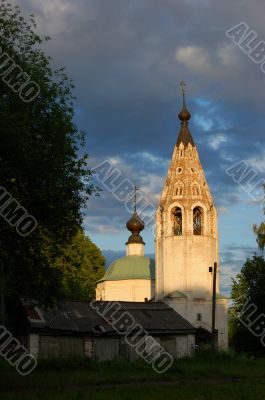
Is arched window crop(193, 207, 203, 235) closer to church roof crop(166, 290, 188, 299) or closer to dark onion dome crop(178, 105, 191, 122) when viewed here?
church roof crop(166, 290, 188, 299)

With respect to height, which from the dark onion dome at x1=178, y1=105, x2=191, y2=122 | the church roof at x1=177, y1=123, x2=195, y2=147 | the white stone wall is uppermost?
the dark onion dome at x1=178, y1=105, x2=191, y2=122

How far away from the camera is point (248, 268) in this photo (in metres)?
37.8

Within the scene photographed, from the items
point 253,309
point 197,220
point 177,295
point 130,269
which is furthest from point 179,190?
point 253,309

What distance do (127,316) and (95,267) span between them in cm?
2177

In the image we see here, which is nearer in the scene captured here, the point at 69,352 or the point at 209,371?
the point at 209,371

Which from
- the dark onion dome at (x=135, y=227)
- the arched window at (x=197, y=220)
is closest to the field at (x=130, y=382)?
the arched window at (x=197, y=220)

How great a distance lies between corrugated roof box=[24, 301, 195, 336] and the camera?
1300 inches

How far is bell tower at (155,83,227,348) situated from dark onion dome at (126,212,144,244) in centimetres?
902

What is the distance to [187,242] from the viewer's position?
154 ft

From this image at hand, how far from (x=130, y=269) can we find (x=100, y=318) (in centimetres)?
1890

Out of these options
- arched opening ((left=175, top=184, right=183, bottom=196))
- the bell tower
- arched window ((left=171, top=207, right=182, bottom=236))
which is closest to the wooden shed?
the bell tower

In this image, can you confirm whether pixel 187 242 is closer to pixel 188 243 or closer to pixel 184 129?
pixel 188 243

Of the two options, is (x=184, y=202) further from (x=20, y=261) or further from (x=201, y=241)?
(x=20, y=261)

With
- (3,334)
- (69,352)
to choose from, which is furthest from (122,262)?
(3,334)
